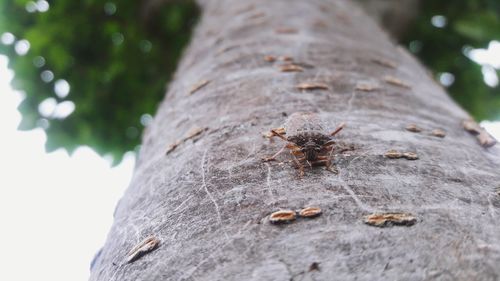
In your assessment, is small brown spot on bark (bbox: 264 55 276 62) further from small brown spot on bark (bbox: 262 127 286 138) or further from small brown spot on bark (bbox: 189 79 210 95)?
small brown spot on bark (bbox: 262 127 286 138)

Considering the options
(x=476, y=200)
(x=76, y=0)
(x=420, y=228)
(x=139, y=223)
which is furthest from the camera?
(x=76, y=0)

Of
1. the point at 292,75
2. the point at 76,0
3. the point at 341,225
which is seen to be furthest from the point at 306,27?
the point at 76,0

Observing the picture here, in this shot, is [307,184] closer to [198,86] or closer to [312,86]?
[312,86]

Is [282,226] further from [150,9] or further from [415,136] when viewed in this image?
[150,9]

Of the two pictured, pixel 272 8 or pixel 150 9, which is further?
pixel 150 9

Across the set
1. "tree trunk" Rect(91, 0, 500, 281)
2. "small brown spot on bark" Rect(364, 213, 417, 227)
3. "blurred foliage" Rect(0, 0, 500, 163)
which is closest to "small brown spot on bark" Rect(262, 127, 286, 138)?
"tree trunk" Rect(91, 0, 500, 281)

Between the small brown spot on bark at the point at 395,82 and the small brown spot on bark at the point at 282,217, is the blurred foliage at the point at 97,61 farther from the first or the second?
the small brown spot on bark at the point at 282,217

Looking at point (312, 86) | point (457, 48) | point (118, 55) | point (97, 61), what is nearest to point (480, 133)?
point (312, 86)
